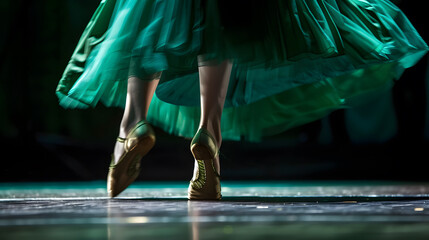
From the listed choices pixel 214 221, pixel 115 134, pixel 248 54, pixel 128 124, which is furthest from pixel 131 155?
pixel 115 134

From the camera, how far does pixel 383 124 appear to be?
2.58 m

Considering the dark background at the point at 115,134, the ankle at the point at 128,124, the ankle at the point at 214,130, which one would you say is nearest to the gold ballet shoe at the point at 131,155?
the ankle at the point at 128,124

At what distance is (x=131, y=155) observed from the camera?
137cm

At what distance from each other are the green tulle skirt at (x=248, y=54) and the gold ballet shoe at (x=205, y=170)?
0.17 m

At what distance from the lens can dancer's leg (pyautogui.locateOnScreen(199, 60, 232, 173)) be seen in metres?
1.37

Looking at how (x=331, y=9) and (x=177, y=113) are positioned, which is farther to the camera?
(x=177, y=113)

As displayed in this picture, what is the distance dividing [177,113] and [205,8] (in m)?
0.50

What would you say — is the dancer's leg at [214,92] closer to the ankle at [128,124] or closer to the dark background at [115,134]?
the ankle at [128,124]

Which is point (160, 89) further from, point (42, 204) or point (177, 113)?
point (42, 204)

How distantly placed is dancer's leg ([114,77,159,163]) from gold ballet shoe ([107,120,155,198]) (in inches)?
0.7

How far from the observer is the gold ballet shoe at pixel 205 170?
1312 millimetres

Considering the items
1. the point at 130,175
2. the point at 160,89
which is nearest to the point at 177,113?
the point at 160,89

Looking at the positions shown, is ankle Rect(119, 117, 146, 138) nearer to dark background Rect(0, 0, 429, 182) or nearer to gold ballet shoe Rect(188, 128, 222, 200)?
gold ballet shoe Rect(188, 128, 222, 200)

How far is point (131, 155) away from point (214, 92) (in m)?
0.22
